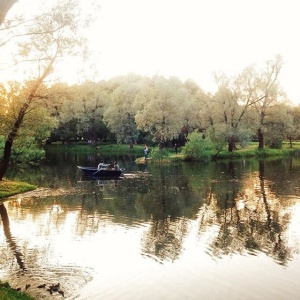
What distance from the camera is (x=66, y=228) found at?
73.9ft

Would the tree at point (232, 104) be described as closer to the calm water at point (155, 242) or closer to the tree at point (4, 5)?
the calm water at point (155, 242)

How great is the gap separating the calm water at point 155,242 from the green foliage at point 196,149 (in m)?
28.2

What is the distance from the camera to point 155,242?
19.9 metres

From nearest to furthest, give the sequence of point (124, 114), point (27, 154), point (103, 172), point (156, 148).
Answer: point (103, 172) < point (27, 154) < point (156, 148) < point (124, 114)

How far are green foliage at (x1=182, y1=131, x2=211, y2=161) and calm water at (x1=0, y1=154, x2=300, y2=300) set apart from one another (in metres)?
28.2

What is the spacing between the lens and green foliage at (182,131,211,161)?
65.0 meters

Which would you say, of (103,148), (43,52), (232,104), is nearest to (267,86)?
(232,104)

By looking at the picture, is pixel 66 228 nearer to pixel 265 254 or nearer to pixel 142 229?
pixel 142 229

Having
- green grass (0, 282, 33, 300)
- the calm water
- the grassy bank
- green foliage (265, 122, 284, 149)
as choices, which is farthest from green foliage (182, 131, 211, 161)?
green grass (0, 282, 33, 300)

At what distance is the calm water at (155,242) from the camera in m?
14.5

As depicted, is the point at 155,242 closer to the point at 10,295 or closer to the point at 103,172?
the point at 10,295

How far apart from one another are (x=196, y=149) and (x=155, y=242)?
4649cm

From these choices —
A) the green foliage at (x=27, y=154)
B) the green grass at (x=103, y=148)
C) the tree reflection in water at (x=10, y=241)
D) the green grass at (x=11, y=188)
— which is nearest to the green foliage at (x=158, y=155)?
the green grass at (x=103, y=148)

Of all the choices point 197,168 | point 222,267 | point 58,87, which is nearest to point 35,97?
point 58,87
